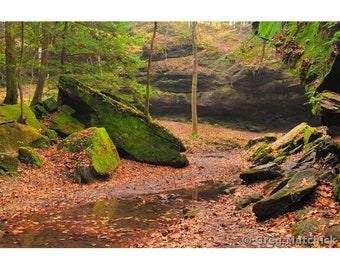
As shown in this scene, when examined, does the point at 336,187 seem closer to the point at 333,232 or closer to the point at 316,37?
the point at 333,232

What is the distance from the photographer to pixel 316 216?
14.7ft

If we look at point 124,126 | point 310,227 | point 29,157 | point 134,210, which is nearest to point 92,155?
point 29,157

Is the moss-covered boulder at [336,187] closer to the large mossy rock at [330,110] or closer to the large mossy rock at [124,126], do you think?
the large mossy rock at [330,110]

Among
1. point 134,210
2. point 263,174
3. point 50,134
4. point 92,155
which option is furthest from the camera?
point 50,134

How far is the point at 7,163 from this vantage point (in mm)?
8422

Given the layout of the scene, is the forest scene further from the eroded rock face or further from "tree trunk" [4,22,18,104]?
the eroded rock face

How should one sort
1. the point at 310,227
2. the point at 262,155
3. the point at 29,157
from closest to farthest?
the point at 310,227 → the point at 29,157 → the point at 262,155

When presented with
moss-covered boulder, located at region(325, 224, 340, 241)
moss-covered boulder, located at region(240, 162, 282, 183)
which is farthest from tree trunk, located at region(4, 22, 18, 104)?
moss-covered boulder, located at region(325, 224, 340, 241)

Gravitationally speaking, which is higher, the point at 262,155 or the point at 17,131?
the point at 17,131

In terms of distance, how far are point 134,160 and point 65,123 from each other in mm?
3068

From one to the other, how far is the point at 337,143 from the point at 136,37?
11145 mm

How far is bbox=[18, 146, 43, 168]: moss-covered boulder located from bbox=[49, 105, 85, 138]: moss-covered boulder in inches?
108
